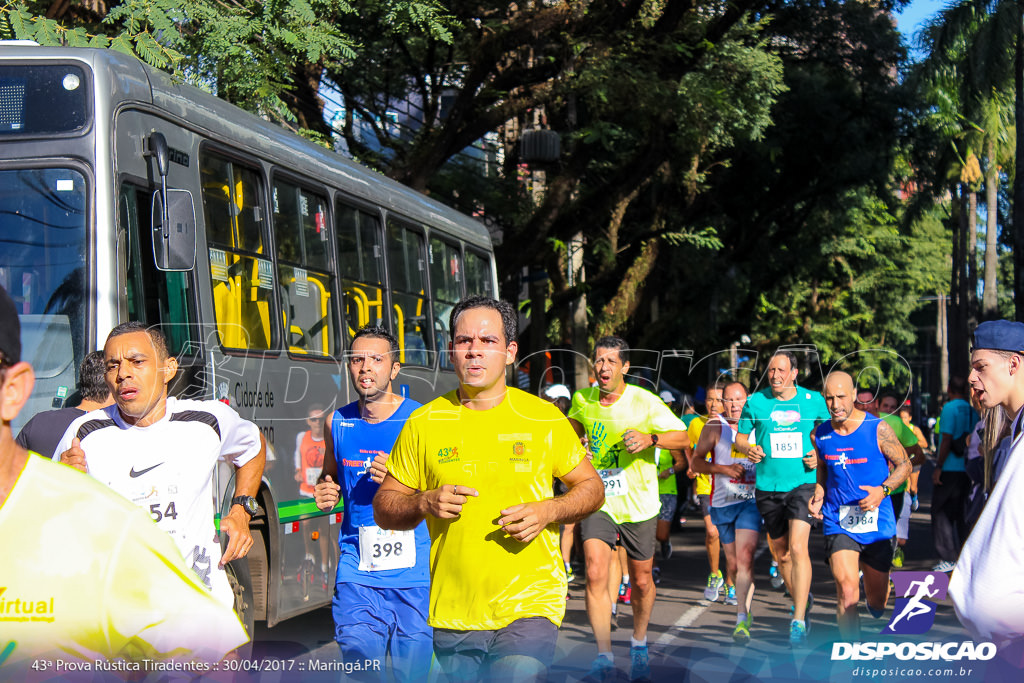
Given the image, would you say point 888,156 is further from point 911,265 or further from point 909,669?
point 909,669

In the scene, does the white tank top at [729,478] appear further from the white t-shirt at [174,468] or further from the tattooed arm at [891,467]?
the white t-shirt at [174,468]

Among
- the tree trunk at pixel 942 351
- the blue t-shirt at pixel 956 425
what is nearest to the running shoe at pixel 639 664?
the blue t-shirt at pixel 956 425

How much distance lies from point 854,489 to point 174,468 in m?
5.21

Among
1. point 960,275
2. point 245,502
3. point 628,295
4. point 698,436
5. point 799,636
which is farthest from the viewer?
point 960,275

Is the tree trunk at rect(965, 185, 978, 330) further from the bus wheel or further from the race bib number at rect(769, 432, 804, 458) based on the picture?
the bus wheel

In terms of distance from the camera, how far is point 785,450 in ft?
29.7

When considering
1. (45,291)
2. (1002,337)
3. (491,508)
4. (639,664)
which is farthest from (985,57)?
(491,508)

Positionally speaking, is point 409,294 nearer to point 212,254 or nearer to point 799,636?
point 212,254

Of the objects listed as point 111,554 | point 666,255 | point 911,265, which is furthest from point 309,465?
point 911,265

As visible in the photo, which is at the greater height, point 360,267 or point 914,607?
point 360,267

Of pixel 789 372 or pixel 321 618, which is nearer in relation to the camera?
pixel 789 372

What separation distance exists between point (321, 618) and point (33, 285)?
16.8 ft

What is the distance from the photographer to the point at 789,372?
904 cm

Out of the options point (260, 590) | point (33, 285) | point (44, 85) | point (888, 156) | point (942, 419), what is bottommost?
point (260, 590)
